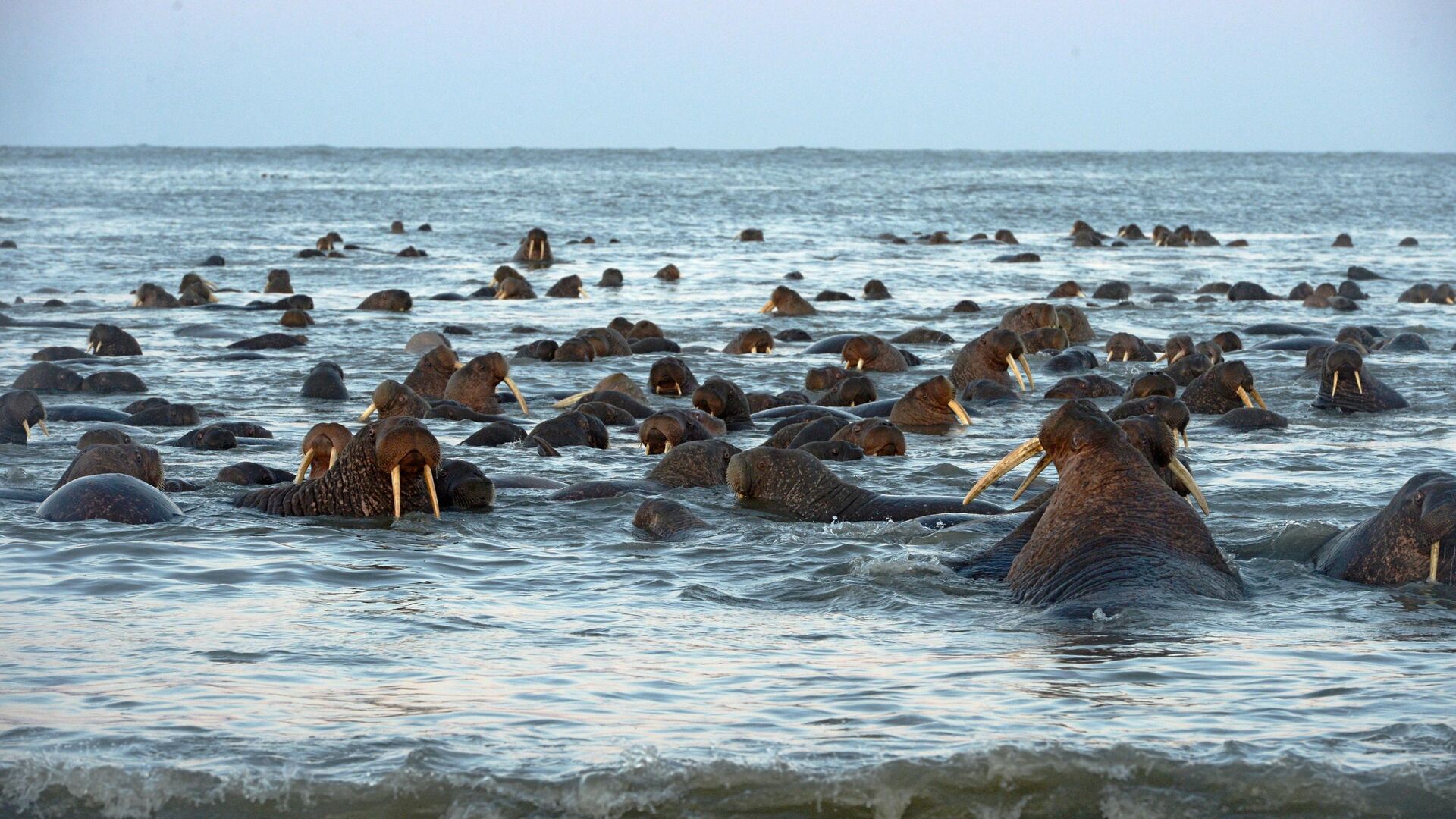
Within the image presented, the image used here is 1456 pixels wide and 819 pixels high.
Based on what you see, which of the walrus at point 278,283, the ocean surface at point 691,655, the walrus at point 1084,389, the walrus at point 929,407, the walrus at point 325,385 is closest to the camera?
the ocean surface at point 691,655

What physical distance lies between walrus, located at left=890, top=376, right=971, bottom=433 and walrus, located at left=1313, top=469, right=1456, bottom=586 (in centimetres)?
552

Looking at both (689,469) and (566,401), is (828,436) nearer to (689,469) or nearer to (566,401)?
(689,469)

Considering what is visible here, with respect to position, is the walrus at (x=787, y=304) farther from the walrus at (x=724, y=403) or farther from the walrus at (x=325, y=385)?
the walrus at (x=724, y=403)

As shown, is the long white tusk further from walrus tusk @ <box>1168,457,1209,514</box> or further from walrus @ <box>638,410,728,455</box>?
walrus tusk @ <box>1168,457,1209,514</box>

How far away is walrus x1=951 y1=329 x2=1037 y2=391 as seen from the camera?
1563 cm

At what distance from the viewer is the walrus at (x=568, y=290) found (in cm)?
2600

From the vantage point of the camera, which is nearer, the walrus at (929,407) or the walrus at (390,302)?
the walrus at (929,407)

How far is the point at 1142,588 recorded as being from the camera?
22.8 feet

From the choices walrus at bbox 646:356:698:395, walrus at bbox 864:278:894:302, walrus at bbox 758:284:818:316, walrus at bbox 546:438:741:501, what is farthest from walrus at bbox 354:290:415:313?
walrus at bbox 546:438:741:501

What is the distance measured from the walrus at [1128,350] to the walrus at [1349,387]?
4.06 m

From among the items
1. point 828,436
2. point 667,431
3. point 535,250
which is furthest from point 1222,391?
point 535,250

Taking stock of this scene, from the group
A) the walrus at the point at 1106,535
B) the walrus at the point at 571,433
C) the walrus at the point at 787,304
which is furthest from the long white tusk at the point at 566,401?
the walrus at the point at 787,304

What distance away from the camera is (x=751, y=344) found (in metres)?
18.7

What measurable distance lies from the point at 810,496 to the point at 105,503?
3629 millimetres
